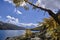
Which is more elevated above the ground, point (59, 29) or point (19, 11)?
point (19, 11)

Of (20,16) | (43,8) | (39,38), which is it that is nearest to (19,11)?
(20,16)

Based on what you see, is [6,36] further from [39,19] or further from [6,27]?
[39,19]

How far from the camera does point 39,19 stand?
7.32ft

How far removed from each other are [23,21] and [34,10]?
23 centimetres

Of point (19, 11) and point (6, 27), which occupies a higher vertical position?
point (19, 11)

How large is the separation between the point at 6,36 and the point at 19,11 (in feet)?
1.38

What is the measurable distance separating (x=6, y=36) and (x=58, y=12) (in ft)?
2.80

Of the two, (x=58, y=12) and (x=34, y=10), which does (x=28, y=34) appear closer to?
(x=34, y=10)

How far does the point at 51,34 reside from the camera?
2.11 meters

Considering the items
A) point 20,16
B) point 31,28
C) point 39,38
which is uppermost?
point 20,16

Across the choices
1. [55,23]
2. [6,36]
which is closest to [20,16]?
[6,36]

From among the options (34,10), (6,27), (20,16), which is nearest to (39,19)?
(34,10)

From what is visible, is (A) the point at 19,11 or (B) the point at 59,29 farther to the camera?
(A) the point at 19,11

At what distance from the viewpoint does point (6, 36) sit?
7.25ft
